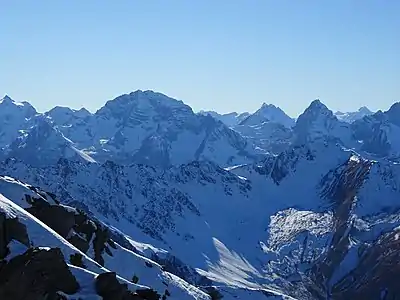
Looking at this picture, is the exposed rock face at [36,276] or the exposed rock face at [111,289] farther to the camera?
the exposed rock face at [111,289]

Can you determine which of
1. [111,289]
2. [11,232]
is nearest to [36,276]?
[111,289]

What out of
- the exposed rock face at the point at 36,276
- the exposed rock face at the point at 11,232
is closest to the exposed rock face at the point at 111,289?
the exposed rock face at the point at 36,276

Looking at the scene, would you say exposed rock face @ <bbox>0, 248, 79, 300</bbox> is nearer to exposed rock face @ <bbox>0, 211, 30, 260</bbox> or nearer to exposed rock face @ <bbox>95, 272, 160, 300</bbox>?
exposed rock face @ <bbox>95, 272, 160, 300</bbox>

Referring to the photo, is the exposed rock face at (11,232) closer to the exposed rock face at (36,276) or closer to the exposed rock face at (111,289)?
the exposed rock face at (36,276)

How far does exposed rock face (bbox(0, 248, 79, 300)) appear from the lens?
55.7 m

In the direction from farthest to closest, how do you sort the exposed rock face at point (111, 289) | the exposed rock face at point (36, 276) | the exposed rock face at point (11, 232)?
1. the exposed rock face at point (11, 232)
2. the exposed rock face at point (111, 289)
3. the exposed rock face at point (36, 276)

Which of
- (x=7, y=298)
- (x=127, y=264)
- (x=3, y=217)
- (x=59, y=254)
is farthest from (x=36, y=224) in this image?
(x=127, y=264)

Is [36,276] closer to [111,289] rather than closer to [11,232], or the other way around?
[111,289]

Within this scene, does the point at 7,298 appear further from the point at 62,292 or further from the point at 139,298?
the point at 139,298

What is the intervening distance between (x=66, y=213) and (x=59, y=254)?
40.1 metres

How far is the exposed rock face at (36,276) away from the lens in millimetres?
55688


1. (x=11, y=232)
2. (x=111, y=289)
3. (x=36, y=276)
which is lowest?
(x=36, y=276)

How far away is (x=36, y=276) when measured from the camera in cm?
5862

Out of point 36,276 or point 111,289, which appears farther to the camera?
point 111,289
